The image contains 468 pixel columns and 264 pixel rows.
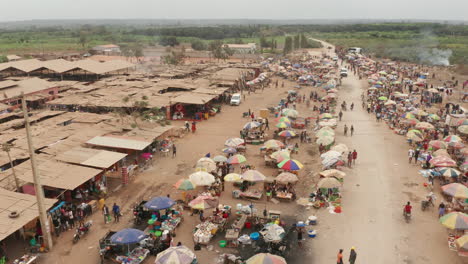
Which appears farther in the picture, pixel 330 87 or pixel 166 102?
pixel 330 87

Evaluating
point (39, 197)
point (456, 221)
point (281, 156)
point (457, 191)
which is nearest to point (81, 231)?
point (39, 197)

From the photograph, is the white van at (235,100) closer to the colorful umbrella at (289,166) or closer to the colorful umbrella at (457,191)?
the colorful umbrella at (289,166)

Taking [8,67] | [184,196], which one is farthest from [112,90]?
[184,196]

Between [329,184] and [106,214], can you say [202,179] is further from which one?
[329,184]

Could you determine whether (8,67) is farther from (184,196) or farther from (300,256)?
(300,256)

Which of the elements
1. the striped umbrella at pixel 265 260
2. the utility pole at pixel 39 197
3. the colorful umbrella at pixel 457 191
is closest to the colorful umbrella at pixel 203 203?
the striped umbrella at pixel 265 260

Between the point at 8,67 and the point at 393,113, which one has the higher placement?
→ the point at 8,67
